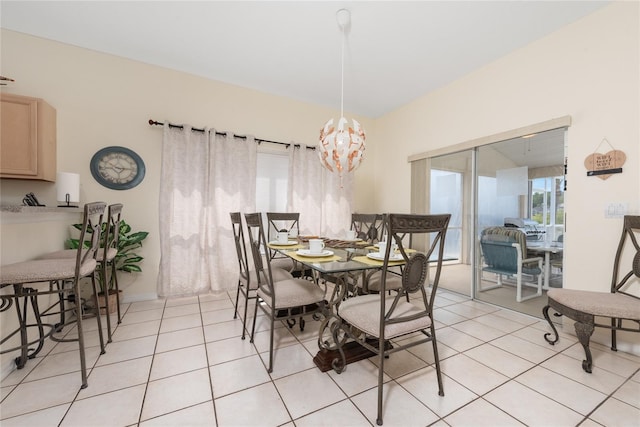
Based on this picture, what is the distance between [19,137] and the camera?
220 cm

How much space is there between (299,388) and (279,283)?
0.77 m

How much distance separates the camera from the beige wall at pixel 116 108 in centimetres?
249

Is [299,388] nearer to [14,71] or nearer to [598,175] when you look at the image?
[598,175]

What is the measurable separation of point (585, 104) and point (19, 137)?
16.5ft

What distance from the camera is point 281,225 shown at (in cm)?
369

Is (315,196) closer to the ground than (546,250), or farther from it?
farther from it

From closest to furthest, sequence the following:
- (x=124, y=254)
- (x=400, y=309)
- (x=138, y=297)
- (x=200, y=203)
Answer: (x=400, y=309) → (x=124, y=254) → (x=138, y=297) → (x=200, y=203)

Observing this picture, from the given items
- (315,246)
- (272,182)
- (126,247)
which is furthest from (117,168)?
(315,246)

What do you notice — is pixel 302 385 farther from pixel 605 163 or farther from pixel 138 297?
pixel 605 163

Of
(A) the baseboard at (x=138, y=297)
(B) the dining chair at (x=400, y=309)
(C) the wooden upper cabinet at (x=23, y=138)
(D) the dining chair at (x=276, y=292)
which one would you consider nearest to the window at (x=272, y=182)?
(A) the baseboard at (x=138, y=297)

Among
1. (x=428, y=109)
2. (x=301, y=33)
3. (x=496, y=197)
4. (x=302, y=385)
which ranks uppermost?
(x=301, y=33)

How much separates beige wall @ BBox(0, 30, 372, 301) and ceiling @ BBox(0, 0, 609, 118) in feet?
0.52

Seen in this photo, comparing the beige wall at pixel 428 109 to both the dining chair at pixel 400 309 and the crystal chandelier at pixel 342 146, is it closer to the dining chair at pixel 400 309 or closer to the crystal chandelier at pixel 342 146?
the crystal chandelier at pixel 342 146

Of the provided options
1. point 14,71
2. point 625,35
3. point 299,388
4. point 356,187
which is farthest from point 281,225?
point 625,35
